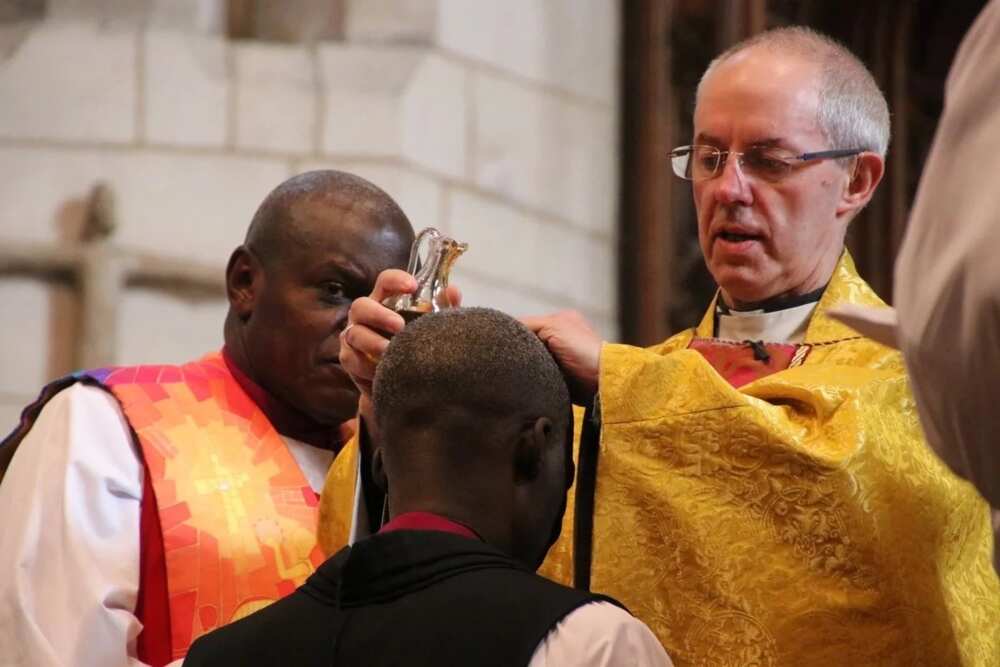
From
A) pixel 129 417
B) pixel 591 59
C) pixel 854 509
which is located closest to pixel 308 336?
pixel 129 417

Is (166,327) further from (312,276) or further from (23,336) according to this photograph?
(312,276)

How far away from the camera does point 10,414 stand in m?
5.76

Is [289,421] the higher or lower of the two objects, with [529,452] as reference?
lower

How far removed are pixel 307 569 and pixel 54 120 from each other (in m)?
2.48

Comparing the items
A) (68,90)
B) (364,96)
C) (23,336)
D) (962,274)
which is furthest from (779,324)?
(68,90)

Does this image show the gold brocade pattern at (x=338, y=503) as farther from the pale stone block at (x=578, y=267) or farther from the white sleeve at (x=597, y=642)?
→ the pale stone block at (x=578, y=267)

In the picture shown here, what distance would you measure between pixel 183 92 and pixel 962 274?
4.36 m

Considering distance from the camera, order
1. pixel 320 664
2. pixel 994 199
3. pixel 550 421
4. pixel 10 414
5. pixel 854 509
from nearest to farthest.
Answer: pixel 994 199, pixel 320 664, pixel 550 421, pixel 854 509, pixel 10 414

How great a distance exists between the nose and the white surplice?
133 centimetres

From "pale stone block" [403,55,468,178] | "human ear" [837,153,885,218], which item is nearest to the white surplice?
"human ear" [837,153,885,218]

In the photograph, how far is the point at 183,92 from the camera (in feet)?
19.6

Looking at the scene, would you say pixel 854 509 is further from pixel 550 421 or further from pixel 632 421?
pixel 550 421

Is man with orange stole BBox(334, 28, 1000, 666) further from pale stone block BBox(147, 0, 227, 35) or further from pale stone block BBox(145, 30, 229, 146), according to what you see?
pale stone block BBox(147, 0, 227, 35)

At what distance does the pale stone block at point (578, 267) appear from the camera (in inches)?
253
